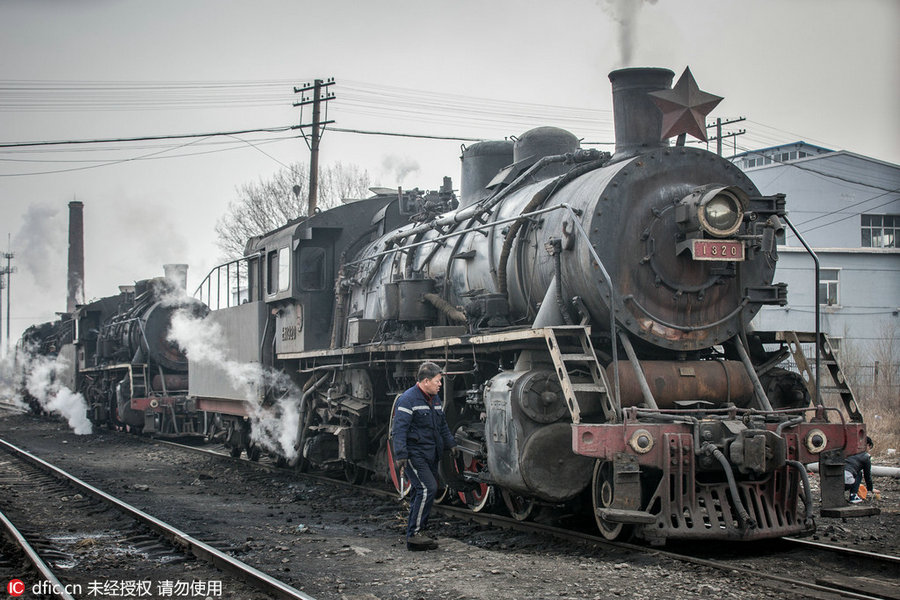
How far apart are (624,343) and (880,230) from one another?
33.4 meters

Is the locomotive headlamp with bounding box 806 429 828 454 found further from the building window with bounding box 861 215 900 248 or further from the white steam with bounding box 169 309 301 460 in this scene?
the building window with bounding box 861 215 900 248

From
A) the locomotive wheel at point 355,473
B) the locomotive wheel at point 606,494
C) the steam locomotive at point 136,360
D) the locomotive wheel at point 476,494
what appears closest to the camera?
the locomotive wheel at point 606,494

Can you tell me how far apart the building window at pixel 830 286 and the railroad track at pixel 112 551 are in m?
25.0

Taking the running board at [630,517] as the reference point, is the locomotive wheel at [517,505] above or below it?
below

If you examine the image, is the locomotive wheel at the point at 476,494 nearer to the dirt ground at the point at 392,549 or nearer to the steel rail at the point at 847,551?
the dirt ground at the point at 392,549

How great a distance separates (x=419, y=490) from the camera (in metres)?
7.81

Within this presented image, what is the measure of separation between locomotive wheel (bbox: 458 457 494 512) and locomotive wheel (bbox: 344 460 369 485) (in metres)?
2.64

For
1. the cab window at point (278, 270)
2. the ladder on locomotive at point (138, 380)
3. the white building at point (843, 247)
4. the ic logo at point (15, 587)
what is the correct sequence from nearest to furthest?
1. the ic logo at point (15, 587)
2. the cab window at point (278, 270)
3. the ladder on locomotive at point (138, 380)
4. the white building at point (843, 247)

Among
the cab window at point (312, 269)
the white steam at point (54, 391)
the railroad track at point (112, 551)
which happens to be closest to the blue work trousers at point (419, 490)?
the railroad track at point (112, 551)

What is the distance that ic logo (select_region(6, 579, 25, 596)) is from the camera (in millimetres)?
6277

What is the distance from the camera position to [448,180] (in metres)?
12.7

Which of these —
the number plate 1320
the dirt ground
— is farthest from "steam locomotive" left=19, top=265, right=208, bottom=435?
the number plate 1320

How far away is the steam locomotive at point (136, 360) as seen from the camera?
21.6 meters

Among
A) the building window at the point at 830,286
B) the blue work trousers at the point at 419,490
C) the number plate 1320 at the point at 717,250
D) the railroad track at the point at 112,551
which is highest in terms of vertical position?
the building window at the point at 830,286
